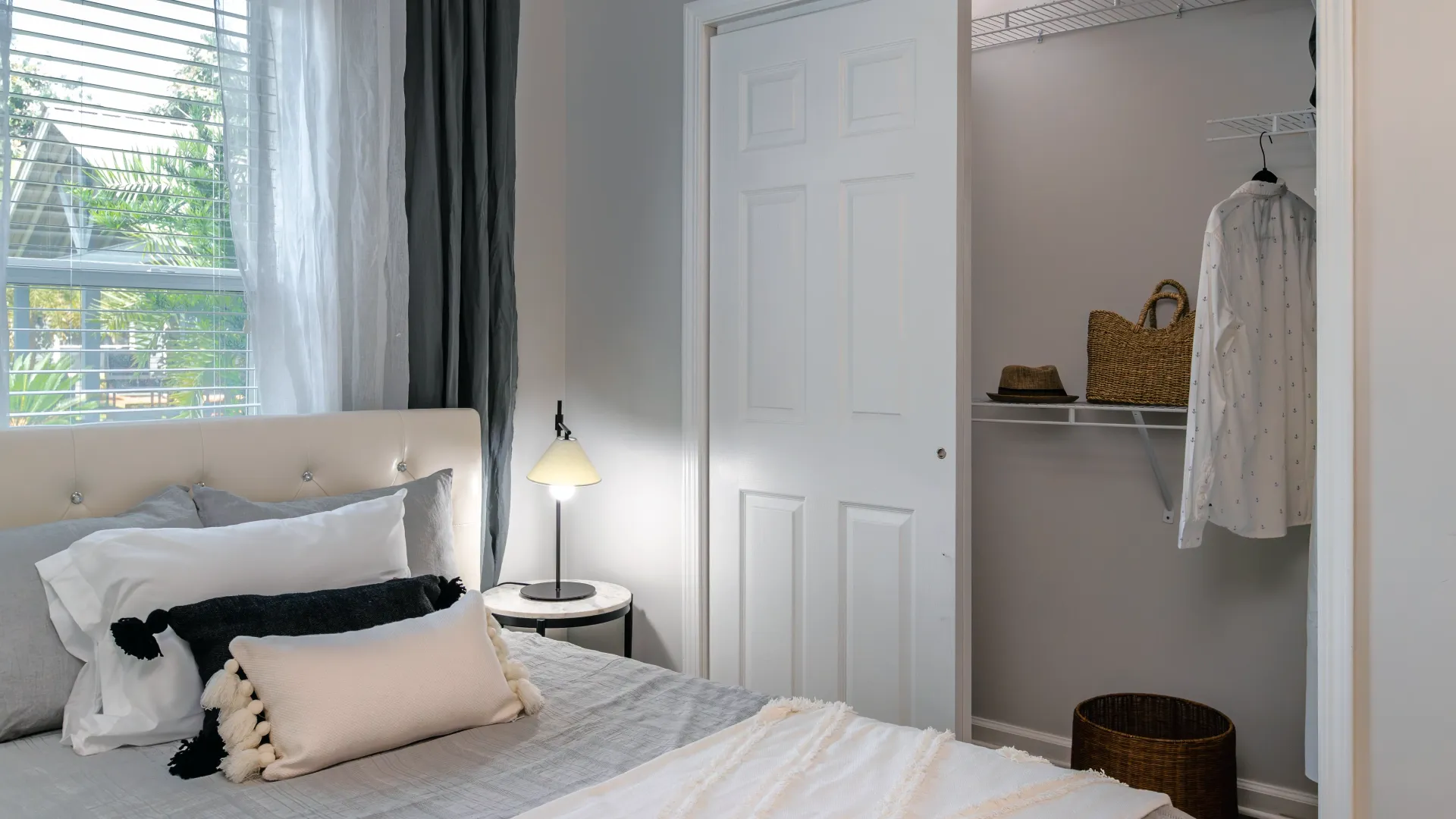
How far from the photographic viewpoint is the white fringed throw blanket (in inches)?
55.8

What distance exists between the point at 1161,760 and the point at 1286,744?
49 cm

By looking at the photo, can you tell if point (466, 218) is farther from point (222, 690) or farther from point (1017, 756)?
point (1017, 756)

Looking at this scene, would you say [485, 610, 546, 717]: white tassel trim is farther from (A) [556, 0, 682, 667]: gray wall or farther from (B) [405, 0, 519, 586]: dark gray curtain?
(A) [556, 0, 682, 667]: gray wall

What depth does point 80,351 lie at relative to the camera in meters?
2.27

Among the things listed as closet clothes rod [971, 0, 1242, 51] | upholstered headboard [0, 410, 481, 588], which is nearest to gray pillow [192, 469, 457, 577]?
upholstered headboard [0, 410, 481, 588]

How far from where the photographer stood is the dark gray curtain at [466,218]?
2.80m

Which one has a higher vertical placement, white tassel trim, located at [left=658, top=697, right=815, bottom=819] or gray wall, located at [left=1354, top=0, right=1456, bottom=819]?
gray wall, located at [left=1354, top=0, right=1456, bottom=819]

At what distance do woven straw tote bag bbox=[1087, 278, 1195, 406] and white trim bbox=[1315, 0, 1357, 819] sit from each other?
0.76m

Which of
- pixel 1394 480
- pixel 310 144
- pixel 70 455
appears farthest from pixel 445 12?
pixel 1394 480

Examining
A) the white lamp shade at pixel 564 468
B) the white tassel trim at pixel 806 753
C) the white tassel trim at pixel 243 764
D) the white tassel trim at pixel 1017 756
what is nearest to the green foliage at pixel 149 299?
the white lamp shade at pixel 564 468

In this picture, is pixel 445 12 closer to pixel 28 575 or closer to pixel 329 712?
pixel 28 575

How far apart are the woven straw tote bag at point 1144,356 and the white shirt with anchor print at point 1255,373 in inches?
7.8

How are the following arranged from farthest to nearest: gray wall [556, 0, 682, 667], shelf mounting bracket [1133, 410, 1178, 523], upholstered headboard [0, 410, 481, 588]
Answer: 1. gray wall [556, 0, 682, 667]
2. shelf mounting bracket [1133, 410, 1178, 523]
3. upholstered headboard [0, 410, 481, 588]

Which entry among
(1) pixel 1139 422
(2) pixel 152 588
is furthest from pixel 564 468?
(1) pixel 1139 422
